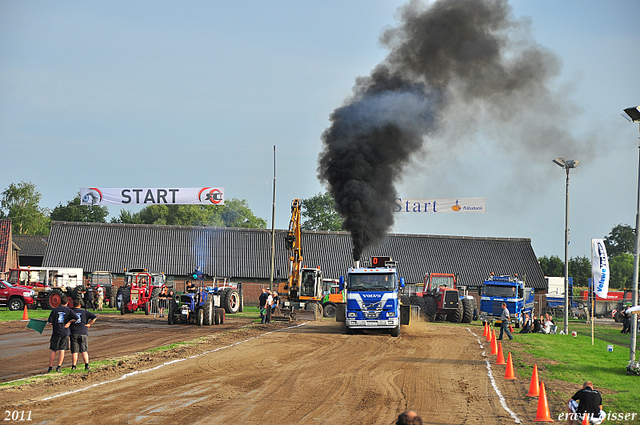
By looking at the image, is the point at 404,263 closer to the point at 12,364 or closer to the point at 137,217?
the point at 12,364

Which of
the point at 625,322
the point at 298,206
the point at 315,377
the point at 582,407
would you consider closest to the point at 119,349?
the point at 315,377

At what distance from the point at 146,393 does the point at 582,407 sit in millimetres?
7950

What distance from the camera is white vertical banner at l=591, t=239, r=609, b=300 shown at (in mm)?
24953

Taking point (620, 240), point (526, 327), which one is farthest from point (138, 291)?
point (620, 240)

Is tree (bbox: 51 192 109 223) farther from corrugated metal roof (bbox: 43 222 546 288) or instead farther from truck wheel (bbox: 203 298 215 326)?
truck wheel (bbox: 203 298 215 326)

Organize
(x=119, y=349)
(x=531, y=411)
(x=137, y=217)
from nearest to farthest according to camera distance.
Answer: (x=531, y=411) < (x=119, y=349) < (x=137, y=217)

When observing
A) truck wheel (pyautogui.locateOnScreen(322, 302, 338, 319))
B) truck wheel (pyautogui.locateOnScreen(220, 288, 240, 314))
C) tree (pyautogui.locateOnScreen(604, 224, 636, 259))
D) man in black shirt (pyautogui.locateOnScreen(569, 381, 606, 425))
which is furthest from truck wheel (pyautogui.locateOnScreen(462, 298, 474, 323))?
tree (pyautogui.locateOnScreen(604, 224, 636, 259))

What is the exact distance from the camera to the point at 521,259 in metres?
61.2

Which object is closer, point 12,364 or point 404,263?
point 12,364

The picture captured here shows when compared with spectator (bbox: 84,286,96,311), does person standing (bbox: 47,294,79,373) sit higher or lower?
higher

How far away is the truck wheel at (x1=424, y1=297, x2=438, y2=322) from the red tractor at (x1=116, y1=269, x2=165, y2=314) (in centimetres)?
1655

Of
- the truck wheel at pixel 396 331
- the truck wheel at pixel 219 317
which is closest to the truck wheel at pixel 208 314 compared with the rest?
the truck wheel at pixel 219 317

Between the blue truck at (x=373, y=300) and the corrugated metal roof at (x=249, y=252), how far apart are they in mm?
30883

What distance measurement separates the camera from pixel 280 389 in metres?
13.0
